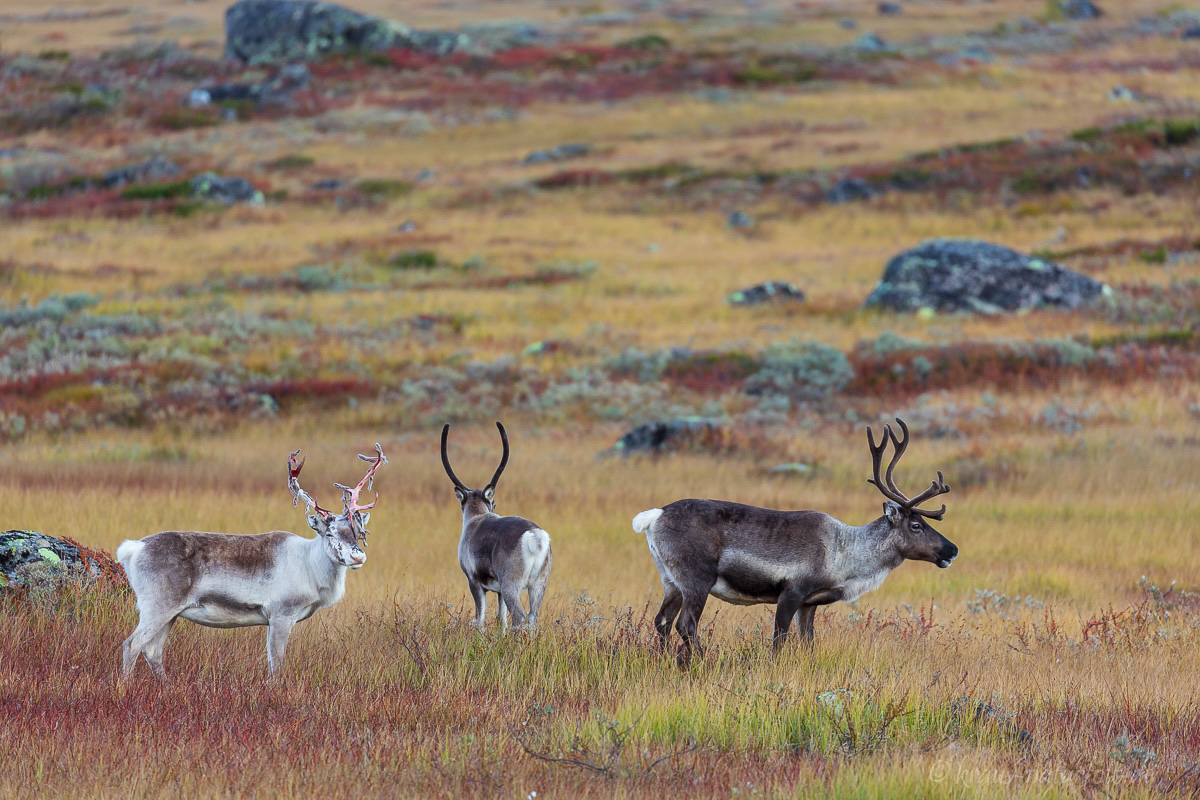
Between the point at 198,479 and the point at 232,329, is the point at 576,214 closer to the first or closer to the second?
the point at 232,329

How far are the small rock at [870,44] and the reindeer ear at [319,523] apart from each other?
264 feet

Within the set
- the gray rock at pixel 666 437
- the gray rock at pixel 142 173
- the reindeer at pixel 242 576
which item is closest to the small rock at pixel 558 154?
the gray rock at pixel 142 173

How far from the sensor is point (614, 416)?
2141cm

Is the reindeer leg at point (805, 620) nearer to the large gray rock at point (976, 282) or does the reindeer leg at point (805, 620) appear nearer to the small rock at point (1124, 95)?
the large gray rock at point (976, 282)

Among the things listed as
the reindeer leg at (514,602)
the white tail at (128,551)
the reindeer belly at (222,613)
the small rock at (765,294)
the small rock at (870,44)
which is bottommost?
the small rock at (765,294)

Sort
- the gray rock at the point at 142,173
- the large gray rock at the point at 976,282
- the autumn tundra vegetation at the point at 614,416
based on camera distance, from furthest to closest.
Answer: the gray rock at the point at 142,173 → the large gray rock at the point at 976,282 → the autumn tundra vegetation at the point at 614,416

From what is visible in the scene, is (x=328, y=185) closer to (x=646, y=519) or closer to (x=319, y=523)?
(x=646, y=519)

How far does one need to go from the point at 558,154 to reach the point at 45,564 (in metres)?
50.7

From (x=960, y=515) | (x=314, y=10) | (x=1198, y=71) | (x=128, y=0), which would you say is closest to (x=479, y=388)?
(x=960, y=515)

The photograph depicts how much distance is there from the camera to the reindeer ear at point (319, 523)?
23.1 ft

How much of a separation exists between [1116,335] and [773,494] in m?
13.6

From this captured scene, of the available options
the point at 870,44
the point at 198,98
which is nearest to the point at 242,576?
the point at 198,98

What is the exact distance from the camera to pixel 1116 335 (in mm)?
25453

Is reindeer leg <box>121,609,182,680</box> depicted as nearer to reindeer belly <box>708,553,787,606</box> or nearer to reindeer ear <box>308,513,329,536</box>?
reindeer ear <box>308,513,329,536</box>
